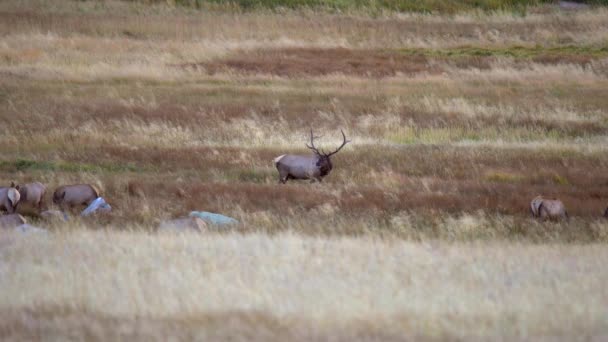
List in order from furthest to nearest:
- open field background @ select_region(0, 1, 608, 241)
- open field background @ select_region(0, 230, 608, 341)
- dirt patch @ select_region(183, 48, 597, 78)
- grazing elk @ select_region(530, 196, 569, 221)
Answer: dirt patch @ select_region(183, 48, 597, 78)
open field background @ select_region(0, 1, 608, 241)
grazing elk @ select_region(530, 196, 569, 221)
open field background @ select_region(0, 230, 608, 341)

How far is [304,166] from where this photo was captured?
58.1 feet

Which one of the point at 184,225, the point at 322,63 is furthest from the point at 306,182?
the point at 322,63

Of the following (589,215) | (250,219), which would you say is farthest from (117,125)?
(589,215)

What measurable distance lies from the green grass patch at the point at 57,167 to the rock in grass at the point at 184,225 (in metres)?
6.27

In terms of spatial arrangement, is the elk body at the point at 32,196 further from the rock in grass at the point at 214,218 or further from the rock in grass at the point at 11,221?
the rock in grass at the point at 214,218

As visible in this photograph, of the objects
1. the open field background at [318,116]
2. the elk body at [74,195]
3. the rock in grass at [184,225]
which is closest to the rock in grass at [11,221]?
the open field background at [318,116]

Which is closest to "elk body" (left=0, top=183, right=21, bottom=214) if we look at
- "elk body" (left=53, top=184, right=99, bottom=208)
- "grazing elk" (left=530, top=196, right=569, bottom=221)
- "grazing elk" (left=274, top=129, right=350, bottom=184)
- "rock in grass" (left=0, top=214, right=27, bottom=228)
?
"elk body" (left=53, top=184, right=99, bottom=208)

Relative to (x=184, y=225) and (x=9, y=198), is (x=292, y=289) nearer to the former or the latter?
(x=184, y=225)

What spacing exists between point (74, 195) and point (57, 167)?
4543 millimetres

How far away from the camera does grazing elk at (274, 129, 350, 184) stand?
58.0ft

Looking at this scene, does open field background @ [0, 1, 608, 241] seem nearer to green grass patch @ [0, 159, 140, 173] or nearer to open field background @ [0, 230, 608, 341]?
green grass patch @ [0, 159, 140, 173]

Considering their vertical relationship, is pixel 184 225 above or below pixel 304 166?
above

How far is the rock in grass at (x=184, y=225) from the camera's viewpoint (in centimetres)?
1323

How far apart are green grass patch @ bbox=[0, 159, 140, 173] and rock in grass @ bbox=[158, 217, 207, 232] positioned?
6.27 metres
